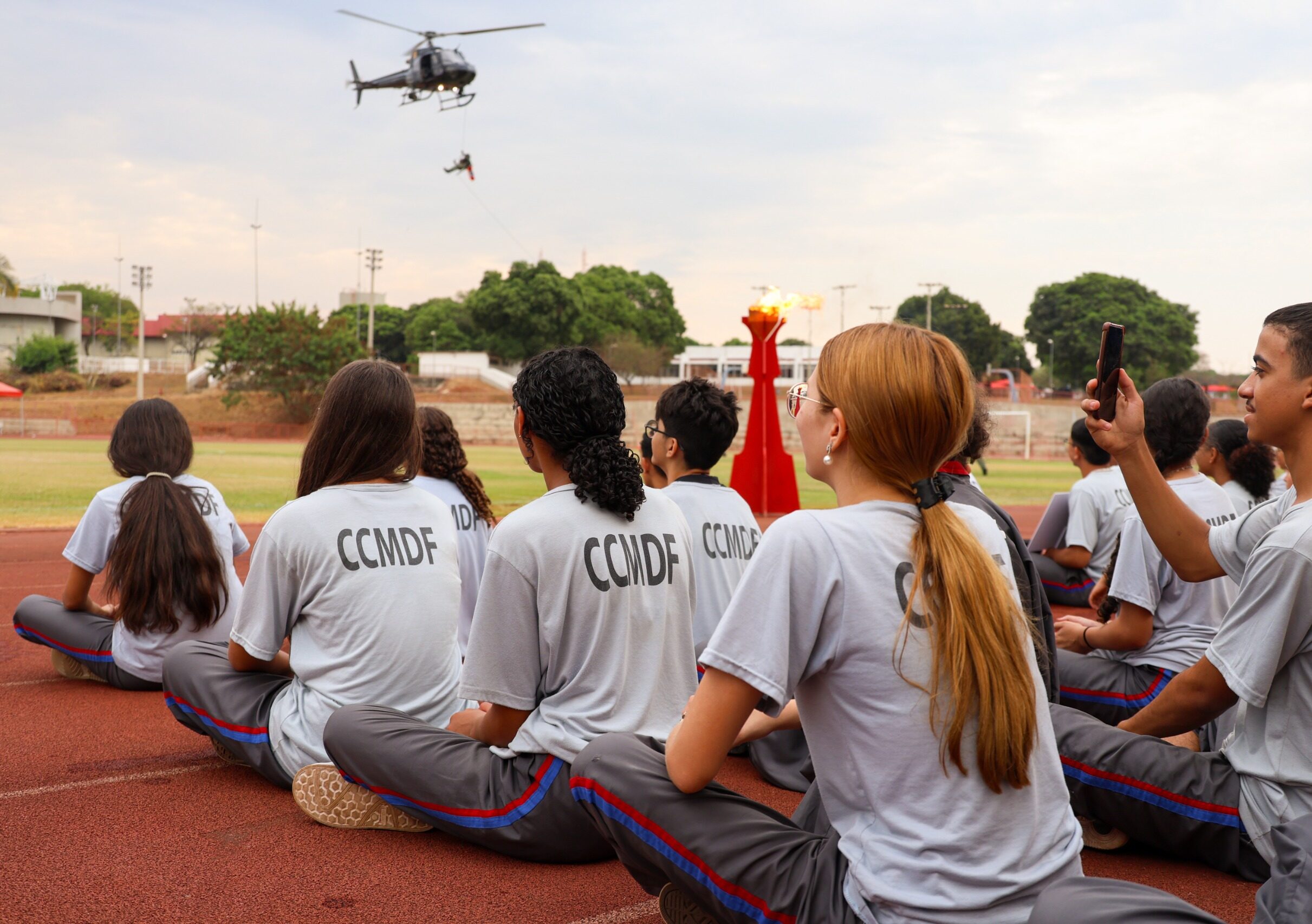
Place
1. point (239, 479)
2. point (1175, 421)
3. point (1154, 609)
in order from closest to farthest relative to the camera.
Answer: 1. point (1154, 609)
2. point (1175, 421)
3. point (239, 479)

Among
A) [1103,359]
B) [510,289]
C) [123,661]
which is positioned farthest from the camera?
[510,289]

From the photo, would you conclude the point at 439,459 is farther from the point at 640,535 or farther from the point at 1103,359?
the point at 1103,359

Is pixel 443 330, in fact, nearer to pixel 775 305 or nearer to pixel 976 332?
pixel 976 332

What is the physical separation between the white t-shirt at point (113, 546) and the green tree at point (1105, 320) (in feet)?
255

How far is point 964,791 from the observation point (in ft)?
6.36

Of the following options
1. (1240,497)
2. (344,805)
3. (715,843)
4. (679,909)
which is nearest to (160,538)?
(344,805)

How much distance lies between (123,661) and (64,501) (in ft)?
48.5

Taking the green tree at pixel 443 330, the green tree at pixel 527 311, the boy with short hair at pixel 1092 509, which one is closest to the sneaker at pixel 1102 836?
the boy with short hair at pixel 1092 509

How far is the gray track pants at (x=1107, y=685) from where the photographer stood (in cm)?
426

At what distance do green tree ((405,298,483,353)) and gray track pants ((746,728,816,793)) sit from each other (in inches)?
3006

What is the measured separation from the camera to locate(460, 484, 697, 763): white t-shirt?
2.91 m

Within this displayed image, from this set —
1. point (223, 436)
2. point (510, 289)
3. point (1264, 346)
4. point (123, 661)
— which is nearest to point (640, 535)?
point (1264, 346)

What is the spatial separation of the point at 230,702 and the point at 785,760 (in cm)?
215

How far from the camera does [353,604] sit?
11.5 ft
